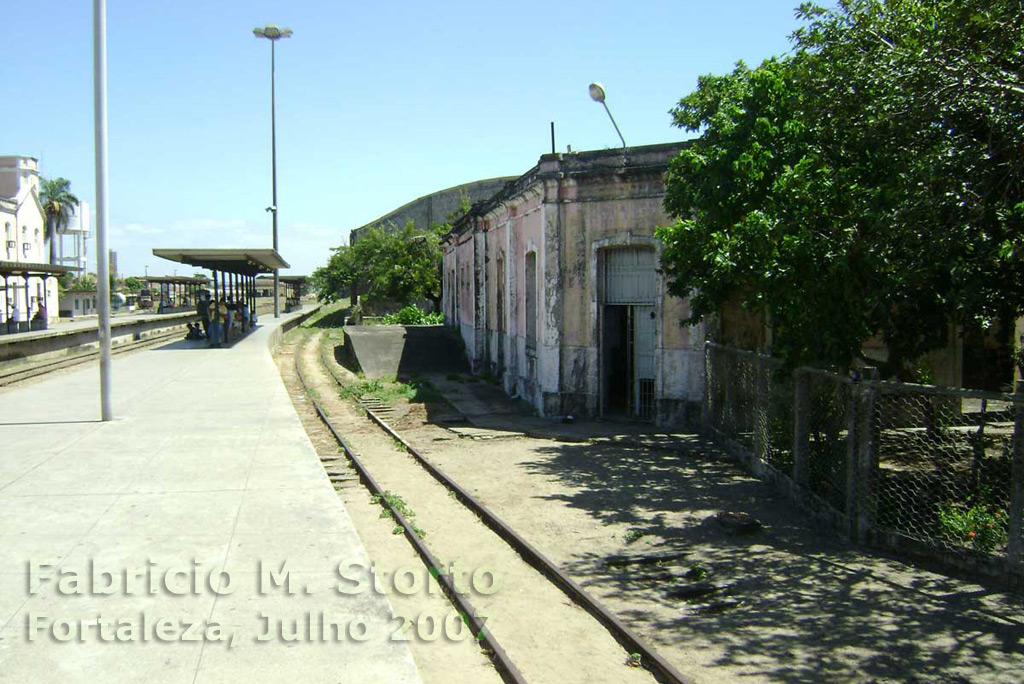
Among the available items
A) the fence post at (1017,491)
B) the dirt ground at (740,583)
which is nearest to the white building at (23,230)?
the dirt ground at (740,583)

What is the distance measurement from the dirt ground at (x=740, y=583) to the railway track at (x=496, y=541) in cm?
20

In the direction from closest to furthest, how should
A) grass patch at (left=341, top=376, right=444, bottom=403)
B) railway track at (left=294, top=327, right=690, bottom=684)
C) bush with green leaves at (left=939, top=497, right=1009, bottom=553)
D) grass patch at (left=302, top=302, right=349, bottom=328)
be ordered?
railway track at (left=294, top=327, right=690, bottom=684), bush with green leaves at (left=939, top=497, right=1009, bottom=553), grass patch at (left=341, top=376, right=444, bottom=403), grass patch at (left=302, top=302, right=349, bottom=328)

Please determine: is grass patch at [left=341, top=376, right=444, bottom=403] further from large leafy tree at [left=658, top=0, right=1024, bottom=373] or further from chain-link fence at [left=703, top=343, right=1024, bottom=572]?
large leafy tree at [left=658, top=0, right=1024, bottom=373]

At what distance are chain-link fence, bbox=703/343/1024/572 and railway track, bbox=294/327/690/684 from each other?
3.01m

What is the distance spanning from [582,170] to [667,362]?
3.89 metres

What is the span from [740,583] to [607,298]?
9453mm

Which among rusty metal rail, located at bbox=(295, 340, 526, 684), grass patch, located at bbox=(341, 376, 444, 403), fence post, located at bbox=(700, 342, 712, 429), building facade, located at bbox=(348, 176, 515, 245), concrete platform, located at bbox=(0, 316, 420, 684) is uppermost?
building facade, located at bbox=(348, 176, 515, 245)

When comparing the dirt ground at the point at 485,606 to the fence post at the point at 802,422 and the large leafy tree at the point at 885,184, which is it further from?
the large leafy tree at the point at 885,184

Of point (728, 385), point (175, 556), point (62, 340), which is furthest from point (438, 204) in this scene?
point (175, 556)

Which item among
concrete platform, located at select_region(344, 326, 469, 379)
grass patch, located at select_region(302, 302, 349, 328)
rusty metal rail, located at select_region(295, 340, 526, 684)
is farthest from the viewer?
grass patch, located at select_region(302, 302, 349, 328)

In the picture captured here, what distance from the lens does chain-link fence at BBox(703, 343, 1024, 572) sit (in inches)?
283

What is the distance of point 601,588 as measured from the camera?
722cm

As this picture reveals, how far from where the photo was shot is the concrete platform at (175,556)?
507 cm

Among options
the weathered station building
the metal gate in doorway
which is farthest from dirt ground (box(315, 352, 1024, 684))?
the metal gate in doorway
